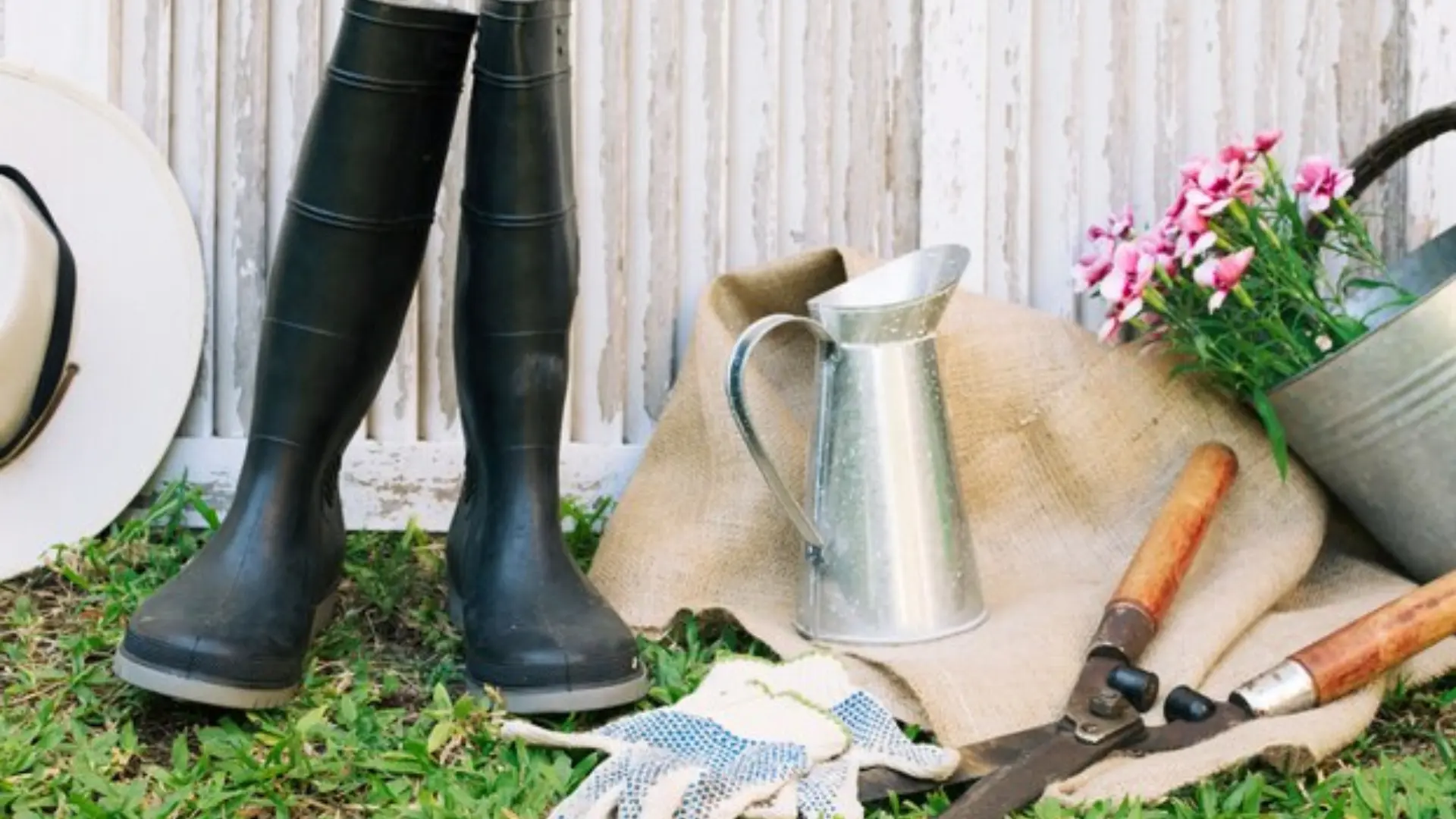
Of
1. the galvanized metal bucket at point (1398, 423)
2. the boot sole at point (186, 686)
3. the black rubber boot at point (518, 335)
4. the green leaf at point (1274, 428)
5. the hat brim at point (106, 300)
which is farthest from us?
the hat brim at point (106, 300)

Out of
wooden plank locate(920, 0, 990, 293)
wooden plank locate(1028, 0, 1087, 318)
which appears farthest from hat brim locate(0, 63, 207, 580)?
wooden plank locate(1028, 0, 1087, 318)

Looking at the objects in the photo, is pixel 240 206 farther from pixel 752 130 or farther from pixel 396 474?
pixel 752 130

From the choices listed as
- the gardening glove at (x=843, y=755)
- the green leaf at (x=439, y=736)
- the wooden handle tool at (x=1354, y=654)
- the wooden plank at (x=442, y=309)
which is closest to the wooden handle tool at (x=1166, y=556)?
the wooden handle tool at (x=1354, y=654)

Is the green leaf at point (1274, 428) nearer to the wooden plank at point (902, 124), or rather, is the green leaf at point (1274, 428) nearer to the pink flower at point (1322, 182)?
the pink flower at point (1322, 182)

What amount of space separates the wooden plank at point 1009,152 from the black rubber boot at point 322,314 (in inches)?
27.9

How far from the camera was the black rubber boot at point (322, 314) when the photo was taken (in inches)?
59.2

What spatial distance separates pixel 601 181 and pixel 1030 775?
3.15 ft

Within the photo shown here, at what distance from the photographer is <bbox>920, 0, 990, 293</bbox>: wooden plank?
2062 millimetres

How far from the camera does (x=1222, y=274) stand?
178 centimetres

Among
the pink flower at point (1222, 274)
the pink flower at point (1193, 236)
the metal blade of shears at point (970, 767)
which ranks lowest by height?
the metal blade of shears at point (970, 767)

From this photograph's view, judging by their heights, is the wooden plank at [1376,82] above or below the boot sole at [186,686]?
above

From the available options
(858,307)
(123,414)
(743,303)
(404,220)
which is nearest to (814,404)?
(858,307)

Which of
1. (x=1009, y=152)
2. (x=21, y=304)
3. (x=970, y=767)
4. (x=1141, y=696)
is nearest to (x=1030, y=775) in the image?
(x=970, y=767)

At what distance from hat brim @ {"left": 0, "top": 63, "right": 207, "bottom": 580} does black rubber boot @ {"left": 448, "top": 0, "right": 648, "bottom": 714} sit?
465 millimetres
